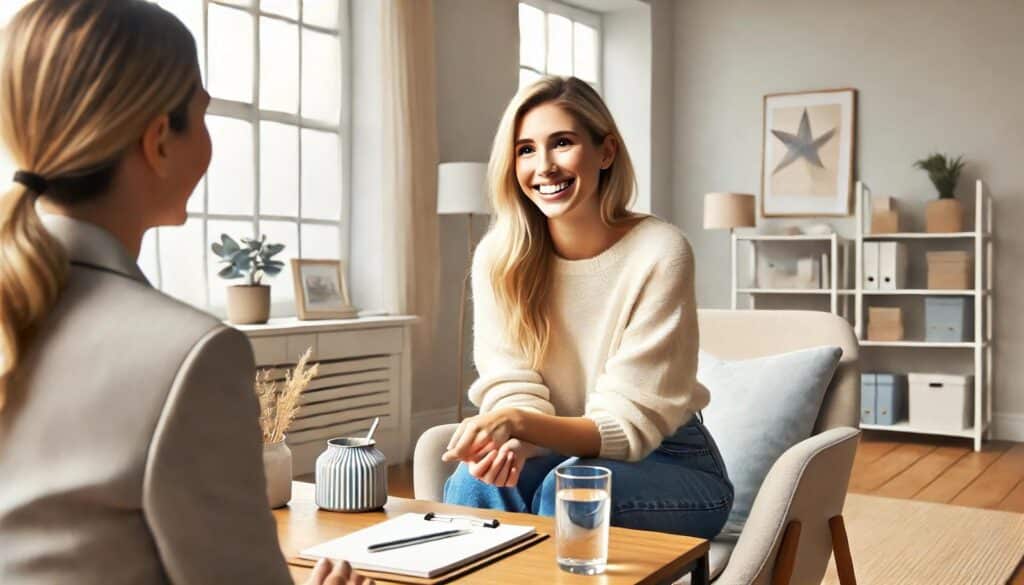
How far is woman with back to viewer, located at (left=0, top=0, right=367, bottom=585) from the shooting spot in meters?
0.73

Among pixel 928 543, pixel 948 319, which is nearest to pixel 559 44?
pixel 948 319

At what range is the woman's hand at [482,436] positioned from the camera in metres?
1.70

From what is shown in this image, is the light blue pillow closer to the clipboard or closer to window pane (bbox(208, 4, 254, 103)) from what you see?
the clipboard

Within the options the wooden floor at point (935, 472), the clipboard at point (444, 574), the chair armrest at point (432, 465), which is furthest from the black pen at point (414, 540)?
the wooden floor at point (935, 472)

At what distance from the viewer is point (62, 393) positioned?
749 millimetres

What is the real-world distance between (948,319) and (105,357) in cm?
573

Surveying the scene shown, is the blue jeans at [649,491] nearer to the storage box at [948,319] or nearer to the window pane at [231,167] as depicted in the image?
the window pane at [231,167]

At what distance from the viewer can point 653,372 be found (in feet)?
6.11

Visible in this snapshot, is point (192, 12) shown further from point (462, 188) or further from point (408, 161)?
point (462, 188)

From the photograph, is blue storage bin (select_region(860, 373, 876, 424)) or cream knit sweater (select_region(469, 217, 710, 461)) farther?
blue storage bin (select_region(860, 373, 876, 424))

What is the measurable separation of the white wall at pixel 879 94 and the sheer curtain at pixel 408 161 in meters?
2.50

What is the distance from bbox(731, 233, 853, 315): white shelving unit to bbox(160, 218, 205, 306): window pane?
127 inches

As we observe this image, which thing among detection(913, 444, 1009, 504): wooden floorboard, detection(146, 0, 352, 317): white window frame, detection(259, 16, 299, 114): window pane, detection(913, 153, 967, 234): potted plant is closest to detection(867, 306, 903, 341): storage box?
detection(913, 153, 967, 234): potted plant

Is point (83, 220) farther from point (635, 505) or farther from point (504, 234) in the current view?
point (504, 234)
